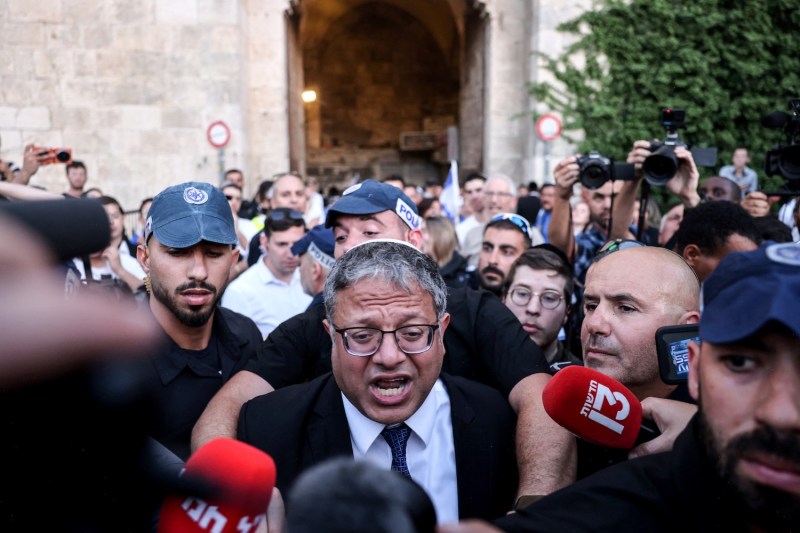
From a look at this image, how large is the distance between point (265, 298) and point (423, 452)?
2908 millimetres

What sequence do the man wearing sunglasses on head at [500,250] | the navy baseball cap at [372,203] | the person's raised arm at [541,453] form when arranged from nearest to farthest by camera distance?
the person's raised arm at [541,453], the navy baseball cap at [372,203], the man wearing sunglasses on head at [500,250]

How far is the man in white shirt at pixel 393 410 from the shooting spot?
2086 mm

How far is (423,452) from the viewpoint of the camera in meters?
2.16

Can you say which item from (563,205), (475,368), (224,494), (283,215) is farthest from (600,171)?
(224,494)

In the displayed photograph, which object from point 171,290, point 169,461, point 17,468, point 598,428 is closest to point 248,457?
point 169,461

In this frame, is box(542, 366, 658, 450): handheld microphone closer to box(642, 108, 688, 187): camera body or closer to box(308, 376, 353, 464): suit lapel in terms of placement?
box(308, 376, 353, 464): suit lapel

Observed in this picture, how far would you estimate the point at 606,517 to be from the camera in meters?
1.37

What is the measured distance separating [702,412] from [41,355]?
3.56 ft

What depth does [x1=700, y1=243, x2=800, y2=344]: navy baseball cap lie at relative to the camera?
1.21 m

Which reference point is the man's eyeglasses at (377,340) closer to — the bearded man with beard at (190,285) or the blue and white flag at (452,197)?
the bearded man with beard at (190,285)

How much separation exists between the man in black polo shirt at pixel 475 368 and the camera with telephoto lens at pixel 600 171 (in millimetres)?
1812

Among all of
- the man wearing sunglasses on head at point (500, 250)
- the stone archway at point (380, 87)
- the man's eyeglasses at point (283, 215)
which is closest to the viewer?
the man wearing sunglasses on head at point (500, 250)

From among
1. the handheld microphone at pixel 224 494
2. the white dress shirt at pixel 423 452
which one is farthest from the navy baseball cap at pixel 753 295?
the white dress shirt at pixel 423 452

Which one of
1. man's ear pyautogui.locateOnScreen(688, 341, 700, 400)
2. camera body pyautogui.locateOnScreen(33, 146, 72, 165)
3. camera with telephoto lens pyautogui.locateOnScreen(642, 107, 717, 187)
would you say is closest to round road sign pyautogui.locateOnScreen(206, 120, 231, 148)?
camera body pyautogui.locateOnScreen(33, 146, 72, 165)
